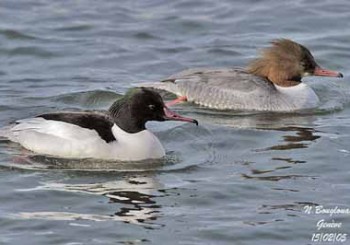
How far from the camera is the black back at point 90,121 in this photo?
43.1ft

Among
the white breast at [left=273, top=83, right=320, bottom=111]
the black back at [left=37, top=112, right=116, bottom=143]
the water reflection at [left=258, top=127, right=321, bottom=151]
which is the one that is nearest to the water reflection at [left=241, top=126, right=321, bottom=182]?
the water reflection at [left=258, top=127, right=321, bottom=151]

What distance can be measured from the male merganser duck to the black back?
3162 mm

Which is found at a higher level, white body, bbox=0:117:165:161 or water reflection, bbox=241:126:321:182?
white body, bbox=0:117:165:161

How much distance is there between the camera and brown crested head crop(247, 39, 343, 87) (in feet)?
53.9

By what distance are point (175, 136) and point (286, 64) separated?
2.76 meters

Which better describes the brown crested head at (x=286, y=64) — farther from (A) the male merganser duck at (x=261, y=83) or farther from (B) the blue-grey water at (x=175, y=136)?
(B) the blue-grey water at (x=175, y=136)

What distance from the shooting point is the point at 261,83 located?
53.6 ft

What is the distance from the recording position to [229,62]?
61.0 feet

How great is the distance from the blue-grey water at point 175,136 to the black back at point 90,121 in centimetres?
33

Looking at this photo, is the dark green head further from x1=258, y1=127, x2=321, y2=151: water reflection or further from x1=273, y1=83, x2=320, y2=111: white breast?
x1=273, y1=83, x2=320, y2=111: white breast

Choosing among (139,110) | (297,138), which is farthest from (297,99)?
(139,110)

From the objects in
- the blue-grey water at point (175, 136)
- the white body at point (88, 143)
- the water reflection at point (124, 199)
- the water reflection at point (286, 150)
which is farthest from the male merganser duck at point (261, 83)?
the water reflection at point (124, 199)

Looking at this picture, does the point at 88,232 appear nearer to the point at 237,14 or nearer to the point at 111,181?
the point at 111,181

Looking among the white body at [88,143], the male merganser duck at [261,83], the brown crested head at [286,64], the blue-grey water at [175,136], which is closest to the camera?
the blue-grey water at [175,136]
